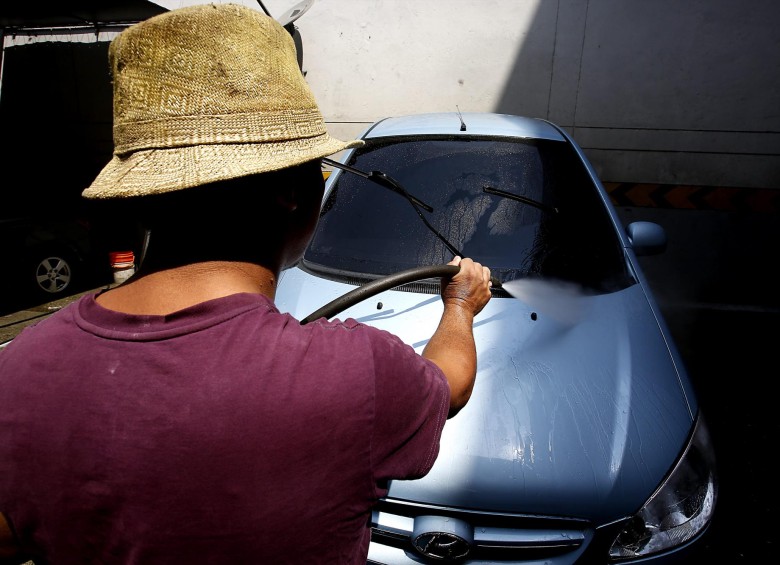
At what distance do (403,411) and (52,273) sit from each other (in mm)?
6222

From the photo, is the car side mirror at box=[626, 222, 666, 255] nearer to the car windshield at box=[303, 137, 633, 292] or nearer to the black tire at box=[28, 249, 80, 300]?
the car windshield at box=[303, 137, 633, 292]

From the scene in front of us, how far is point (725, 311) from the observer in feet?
17.4

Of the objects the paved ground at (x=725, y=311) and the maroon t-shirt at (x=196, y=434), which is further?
the paved ground at (x=725, y=311)

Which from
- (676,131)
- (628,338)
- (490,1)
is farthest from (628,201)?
(628,338)

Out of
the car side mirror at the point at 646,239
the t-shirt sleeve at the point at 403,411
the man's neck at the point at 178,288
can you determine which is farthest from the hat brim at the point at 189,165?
the car side mirror at the point at 646,239

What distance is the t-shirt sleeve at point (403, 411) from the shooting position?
0.79m

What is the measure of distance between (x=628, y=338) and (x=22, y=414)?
194 centimetres

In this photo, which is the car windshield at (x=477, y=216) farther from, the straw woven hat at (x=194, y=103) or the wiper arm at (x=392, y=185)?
the straw woven hat at (x=194, y=103)

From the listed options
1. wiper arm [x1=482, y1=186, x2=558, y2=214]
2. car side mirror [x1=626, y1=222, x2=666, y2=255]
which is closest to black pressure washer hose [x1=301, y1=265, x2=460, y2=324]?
wiper arm [x1=482, y1=186, x2=558, y2=214]

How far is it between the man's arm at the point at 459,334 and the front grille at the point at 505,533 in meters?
0.68

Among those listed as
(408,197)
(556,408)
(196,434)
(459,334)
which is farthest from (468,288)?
(408,197)

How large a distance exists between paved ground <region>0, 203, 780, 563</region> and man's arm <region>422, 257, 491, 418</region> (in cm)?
A: 281

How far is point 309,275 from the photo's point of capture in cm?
245

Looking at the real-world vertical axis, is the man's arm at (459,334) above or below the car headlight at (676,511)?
above
